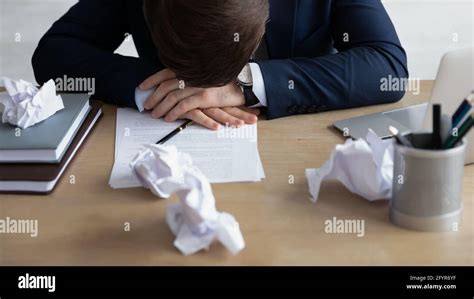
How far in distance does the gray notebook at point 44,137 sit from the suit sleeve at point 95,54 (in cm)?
16

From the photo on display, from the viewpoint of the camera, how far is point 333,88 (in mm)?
1645

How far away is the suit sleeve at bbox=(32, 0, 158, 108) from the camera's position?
5.61 ft

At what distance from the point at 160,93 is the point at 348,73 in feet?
1.47

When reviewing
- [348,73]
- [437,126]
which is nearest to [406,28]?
[348,73]

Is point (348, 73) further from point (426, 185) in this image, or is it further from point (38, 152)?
point (38, 152)

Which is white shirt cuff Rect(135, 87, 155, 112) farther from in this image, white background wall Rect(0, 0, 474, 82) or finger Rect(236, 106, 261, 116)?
white background wall Rect(0, 0, 474, 82)

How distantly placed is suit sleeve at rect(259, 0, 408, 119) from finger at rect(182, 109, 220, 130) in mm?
138

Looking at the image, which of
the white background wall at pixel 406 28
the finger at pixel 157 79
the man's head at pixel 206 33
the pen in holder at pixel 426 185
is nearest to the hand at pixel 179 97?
the finger at pixel 157 79

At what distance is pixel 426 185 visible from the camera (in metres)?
1.12

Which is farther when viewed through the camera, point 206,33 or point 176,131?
point 176,131

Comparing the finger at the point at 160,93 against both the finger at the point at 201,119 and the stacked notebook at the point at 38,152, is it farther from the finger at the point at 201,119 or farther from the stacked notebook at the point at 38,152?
the stacked notebook at the point at 38,152
